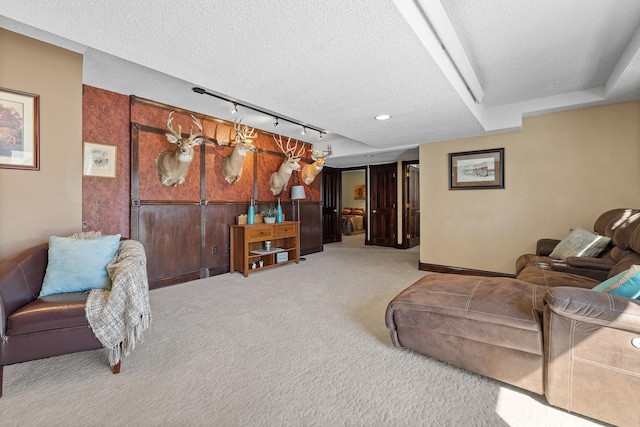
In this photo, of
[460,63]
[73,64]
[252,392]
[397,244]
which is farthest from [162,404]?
[397,244]

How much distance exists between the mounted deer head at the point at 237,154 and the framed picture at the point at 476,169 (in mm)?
3375

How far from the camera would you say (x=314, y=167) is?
5941 mm

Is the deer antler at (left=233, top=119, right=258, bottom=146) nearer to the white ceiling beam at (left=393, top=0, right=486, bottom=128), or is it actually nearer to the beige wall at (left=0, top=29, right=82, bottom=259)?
the beige wall at (left=0, top=29, right=82, bottom=259)

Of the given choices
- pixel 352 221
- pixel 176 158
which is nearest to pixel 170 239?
pixel 176 158

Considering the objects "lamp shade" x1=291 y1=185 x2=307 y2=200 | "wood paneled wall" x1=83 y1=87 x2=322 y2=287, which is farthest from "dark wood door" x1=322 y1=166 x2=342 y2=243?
"wood paneled wall" x1=83 y1=87 x2=322 y2=287

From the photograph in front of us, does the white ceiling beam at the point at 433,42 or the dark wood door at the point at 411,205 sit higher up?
the white ceiling beam at the point at 433,42

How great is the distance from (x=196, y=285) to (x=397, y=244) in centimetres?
529

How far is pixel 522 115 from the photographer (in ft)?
13.0

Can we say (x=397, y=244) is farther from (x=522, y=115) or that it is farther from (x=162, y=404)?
(x=162, y=404)

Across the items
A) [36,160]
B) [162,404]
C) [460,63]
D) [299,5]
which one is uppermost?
[460,63]

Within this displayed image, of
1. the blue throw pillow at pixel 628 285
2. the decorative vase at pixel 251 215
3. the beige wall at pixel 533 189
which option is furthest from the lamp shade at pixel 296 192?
the blue throw pillow at pixel 628 285

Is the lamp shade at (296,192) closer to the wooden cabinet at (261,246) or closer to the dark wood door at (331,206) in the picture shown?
the wooden cabinet at (261,246)

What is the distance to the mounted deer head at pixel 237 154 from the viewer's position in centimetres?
432

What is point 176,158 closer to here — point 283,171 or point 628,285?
point 283,171
